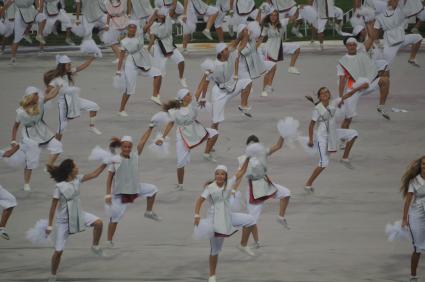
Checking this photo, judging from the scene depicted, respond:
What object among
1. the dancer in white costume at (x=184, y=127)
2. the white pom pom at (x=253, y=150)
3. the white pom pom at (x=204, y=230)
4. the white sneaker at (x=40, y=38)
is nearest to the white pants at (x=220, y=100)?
the dancer in white costume at (x=184, y=127)

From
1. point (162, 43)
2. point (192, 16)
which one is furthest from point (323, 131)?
point (192, 16)

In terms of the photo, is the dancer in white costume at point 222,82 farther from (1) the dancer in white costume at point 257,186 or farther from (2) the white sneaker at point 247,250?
(2) the white sneaker at point 247,250

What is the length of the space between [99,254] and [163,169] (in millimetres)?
3546

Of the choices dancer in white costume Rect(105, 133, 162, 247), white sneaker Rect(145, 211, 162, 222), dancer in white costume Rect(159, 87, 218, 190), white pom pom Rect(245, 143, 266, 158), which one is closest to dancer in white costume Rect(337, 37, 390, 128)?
dancer in white costume Rect(159, 87, 218, 190)

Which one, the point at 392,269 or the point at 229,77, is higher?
the point at 229,77

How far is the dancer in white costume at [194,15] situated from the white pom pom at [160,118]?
26.4 ft

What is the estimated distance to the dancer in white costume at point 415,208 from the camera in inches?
627

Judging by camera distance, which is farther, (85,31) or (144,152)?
(85,31)

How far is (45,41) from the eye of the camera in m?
28.7

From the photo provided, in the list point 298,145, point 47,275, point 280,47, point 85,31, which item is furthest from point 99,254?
point 85,31

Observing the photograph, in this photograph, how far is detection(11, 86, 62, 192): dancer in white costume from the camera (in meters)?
19.3

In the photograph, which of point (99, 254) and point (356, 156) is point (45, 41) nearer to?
point (356, 156)

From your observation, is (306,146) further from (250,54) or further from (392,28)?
(392,28)

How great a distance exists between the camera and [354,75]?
2131 centimetres
